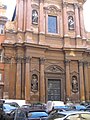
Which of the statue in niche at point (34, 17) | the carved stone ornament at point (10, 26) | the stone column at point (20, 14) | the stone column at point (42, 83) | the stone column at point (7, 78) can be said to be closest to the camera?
the stone column at point (7, 78)

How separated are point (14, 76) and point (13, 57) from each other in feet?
7.42

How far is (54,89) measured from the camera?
2986 cm

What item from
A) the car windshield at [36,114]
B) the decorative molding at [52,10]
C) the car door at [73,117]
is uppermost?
the decorative molding at [52,10]

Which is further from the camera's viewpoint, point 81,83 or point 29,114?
point 81,83

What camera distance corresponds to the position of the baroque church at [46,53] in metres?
27.8

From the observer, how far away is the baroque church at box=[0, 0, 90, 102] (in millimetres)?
27750

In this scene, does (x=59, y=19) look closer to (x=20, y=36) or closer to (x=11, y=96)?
(x=20, y=36)

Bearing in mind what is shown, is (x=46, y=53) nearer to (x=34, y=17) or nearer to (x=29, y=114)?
(x=34, y=17)

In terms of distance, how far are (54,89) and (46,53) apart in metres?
4.56

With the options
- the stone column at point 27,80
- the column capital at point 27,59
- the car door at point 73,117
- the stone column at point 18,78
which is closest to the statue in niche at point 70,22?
the column capital at point 27,59

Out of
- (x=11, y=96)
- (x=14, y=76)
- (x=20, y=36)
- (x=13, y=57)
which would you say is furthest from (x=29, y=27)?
(x=11, y=96)

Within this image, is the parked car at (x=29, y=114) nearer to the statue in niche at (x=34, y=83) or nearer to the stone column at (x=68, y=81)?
the statue in niche at (x=34, y=83)

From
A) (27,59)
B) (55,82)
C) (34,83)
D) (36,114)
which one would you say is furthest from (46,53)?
(36,114)

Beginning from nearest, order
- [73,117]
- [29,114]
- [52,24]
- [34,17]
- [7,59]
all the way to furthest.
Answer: [73,117], [29,114], [7,59], [34,17], [52,24]
